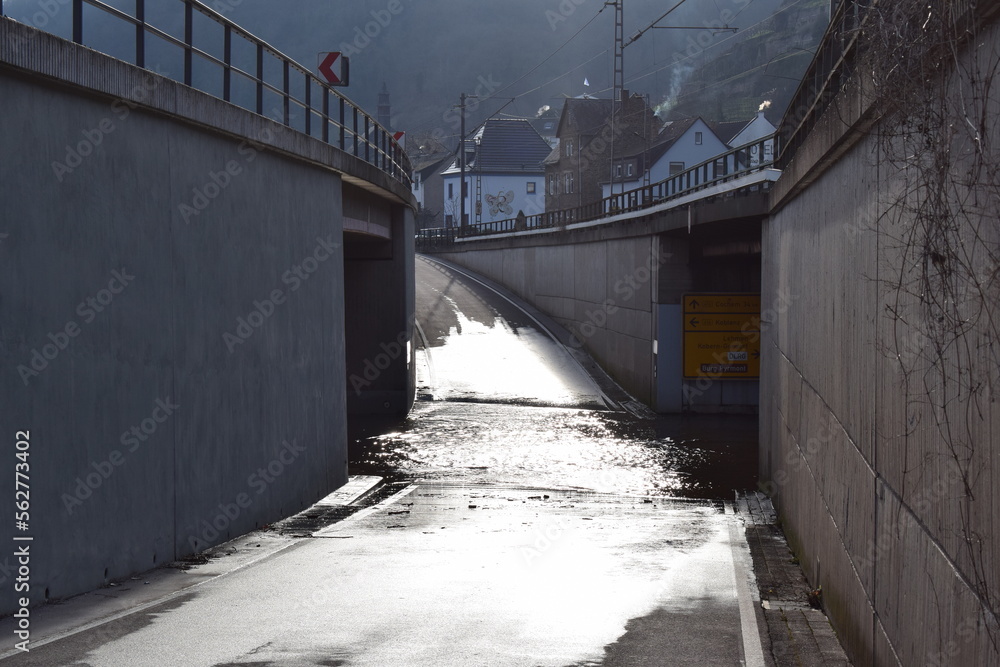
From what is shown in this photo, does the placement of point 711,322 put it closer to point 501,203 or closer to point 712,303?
point 712,303

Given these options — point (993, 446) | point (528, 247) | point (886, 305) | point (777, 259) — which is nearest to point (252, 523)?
point (777, 259)

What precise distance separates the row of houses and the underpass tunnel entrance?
3402cm

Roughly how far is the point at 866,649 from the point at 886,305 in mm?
2220

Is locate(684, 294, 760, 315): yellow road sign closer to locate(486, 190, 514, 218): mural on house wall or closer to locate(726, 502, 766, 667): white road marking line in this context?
locate(726, 502, 766, 667): white road marking line

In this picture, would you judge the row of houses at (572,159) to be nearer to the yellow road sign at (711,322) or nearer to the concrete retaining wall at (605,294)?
the concrete retaining wall at (605,294)

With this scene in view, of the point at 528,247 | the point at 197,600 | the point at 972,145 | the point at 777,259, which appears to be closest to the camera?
the point at 972,145

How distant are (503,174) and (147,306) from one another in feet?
327

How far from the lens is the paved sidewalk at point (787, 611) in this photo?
7.39 m

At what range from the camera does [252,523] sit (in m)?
13.6

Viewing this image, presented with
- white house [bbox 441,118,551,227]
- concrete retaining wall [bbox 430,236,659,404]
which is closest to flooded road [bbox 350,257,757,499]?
concrete retaining wall [bbox 430,236,659,404]

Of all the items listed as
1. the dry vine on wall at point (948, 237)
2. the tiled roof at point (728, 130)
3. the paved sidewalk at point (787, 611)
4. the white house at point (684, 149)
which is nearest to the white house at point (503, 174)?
the tiled roof at point (728, 130)

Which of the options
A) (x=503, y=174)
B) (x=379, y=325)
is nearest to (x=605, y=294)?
(x=379, y=325)

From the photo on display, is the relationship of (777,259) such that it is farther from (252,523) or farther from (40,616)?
(40,616)

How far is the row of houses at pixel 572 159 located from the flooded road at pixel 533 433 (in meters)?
26.1
